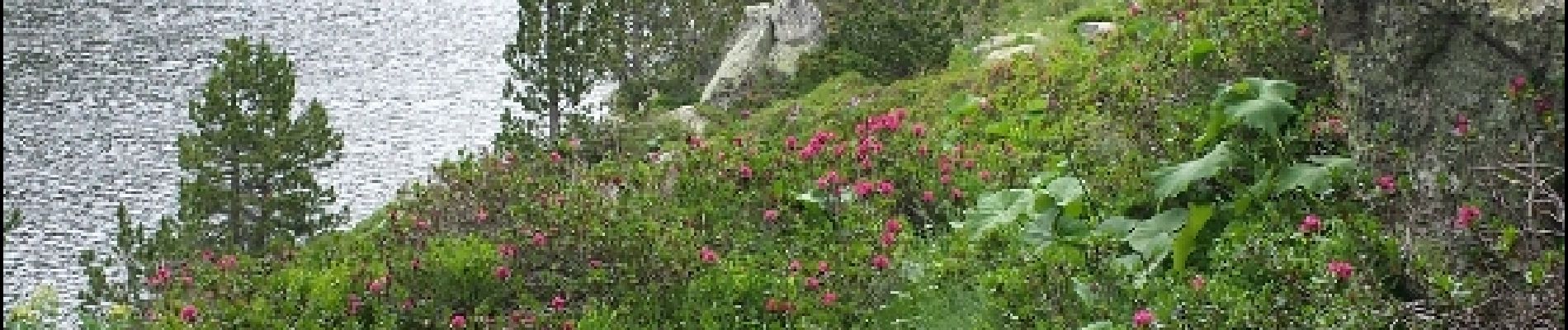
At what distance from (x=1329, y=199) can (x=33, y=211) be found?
174 feet

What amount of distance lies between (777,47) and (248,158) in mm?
13343

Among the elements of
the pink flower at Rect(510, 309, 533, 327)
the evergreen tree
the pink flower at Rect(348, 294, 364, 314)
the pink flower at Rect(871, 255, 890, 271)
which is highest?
the pink flower at Rect(871, 255, 890, 271)

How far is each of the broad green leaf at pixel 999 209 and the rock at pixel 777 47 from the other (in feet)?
61.9

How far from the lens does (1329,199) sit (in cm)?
824

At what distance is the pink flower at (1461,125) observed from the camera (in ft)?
22.1

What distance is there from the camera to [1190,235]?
27.5ft

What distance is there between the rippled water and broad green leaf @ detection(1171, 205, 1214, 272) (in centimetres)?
3668

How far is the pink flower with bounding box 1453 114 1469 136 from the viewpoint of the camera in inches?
266

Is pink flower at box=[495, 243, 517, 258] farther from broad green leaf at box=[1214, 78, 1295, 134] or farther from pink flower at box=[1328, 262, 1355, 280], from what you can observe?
pink flower at box=[1328, 262, 1355, 280]

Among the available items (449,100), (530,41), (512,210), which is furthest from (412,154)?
(512,210)

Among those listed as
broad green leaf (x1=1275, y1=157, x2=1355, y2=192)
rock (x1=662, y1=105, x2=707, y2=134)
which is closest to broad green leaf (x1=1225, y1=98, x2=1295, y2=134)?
broad green leaf (x1=1275, y1=157, x2=1355, y2=192)

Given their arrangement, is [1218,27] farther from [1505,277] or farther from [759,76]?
[759,76]

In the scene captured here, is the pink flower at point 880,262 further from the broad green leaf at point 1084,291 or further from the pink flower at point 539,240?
the pink flower at point 539,240

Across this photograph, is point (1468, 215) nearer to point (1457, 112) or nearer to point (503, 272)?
point (1457, 112)
